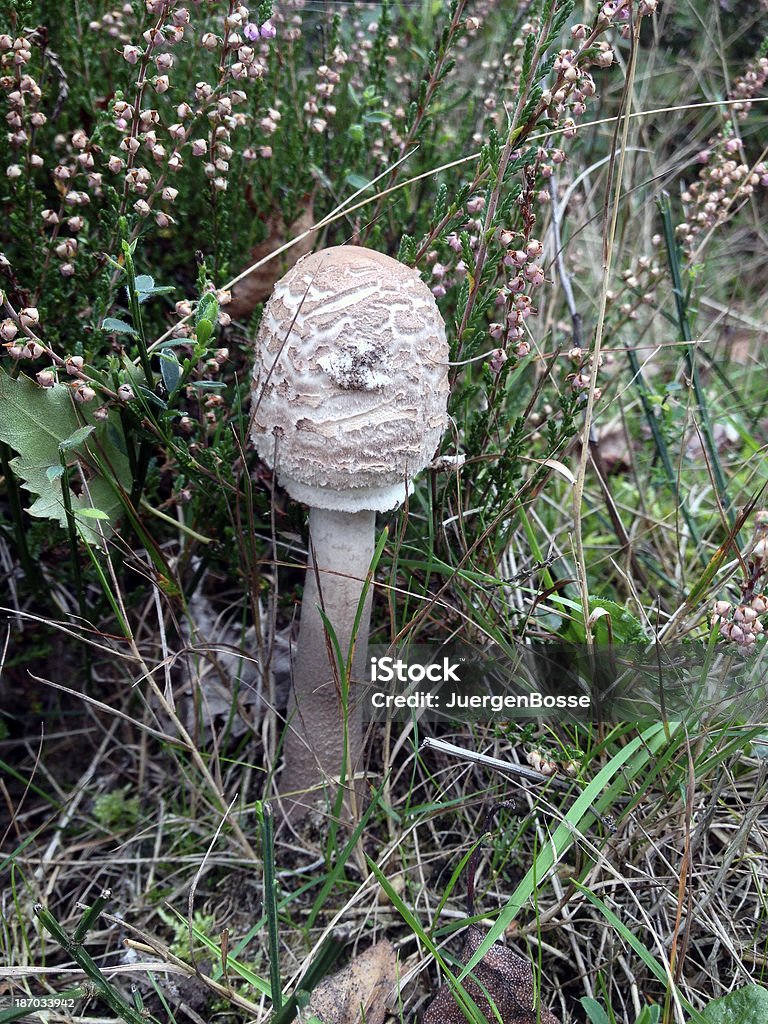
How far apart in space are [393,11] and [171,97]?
1577 mm

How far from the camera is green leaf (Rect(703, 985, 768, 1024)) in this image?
4.79 ft

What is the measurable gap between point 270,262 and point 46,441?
95 centimetres

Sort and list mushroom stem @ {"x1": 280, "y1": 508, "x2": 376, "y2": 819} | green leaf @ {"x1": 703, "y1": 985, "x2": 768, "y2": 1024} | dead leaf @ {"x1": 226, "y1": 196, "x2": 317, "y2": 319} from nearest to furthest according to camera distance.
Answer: green leaf @ {"x1": 703, "y1": 985, "x2": 768, "y2": 1024}, mushroom stem @ {"x1": 280, "y1": 508, "x2": 376, "y2": 819}, dead leaf @ {"x1": 226, "y1": 196, "x2": 317, "y2": 319}

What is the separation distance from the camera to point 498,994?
1596 mm

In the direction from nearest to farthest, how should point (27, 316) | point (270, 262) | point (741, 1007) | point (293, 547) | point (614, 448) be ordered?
point (741, 1007) → point (27, 316) → point (293, 547) → point (270, 262) → point (614, 448)

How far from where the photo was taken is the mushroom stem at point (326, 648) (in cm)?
200

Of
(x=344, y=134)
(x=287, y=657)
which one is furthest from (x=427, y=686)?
(x=344, y=134)

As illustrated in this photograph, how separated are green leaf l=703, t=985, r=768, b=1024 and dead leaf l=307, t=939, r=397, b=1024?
66 centimetres

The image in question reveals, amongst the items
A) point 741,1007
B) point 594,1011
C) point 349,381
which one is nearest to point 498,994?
point 594,1011

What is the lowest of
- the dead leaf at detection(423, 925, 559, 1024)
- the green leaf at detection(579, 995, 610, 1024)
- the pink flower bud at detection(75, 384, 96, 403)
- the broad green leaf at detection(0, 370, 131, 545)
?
the dead leaf at detection(423, 925, 559, 1024)

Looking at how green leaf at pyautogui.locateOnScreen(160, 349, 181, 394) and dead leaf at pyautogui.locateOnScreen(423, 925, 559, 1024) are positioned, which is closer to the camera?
dead leaf at pyautogui.locateOnScreen(423, 925, 559, 1024)

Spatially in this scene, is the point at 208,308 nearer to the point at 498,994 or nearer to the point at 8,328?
the point at 8,328

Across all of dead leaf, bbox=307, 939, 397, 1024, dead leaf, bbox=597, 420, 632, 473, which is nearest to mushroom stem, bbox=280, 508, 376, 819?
dead leaf, bbox=307, 939, 397, 1024

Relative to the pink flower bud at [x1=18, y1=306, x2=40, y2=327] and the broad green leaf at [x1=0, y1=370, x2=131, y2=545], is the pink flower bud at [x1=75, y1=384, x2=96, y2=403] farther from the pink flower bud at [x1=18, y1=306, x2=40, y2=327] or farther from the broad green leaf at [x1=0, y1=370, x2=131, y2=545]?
the pink flower bud at [x1=18, y1=306, x2=40, y2=327]
